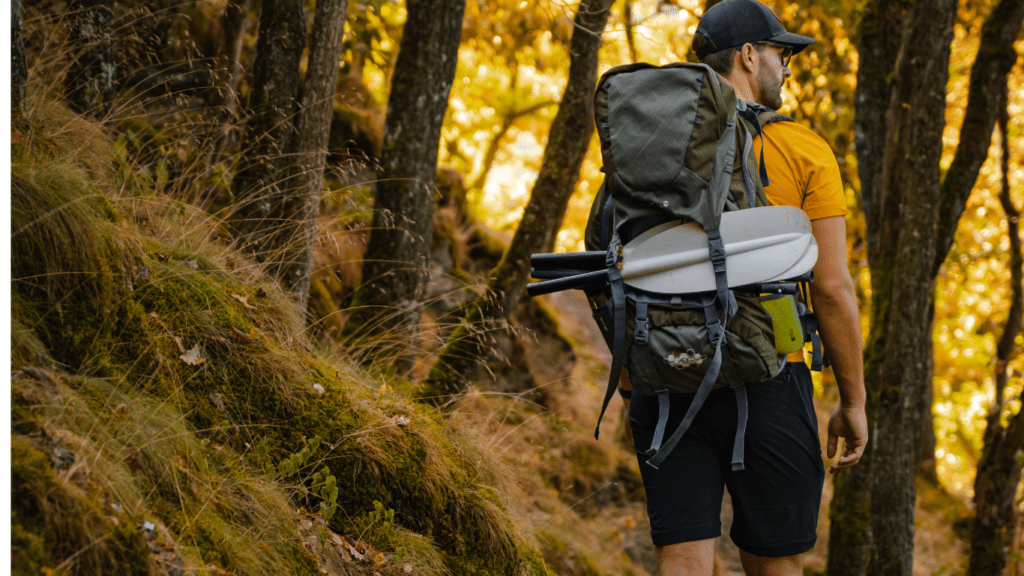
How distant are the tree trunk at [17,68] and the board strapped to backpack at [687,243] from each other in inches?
105

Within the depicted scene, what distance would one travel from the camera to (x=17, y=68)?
320 centimetres

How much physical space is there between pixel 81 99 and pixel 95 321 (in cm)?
276

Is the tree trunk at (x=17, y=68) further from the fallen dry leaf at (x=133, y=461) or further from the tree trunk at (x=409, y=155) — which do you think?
the tree trunk at (x=409, y=155)

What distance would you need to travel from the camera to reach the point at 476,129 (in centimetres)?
1850

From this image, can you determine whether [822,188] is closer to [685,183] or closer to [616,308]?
[685,183]

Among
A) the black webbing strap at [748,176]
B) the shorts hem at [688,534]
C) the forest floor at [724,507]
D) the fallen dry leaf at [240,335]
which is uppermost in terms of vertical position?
the black webbing strap at [748,176]

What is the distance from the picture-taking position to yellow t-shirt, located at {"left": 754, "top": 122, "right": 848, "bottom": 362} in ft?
7.77

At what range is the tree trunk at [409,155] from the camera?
5.27m

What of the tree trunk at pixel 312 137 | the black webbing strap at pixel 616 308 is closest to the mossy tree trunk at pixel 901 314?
the black webbing strap at pixel 616 308

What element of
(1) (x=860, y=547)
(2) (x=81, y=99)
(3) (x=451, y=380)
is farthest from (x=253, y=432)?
(1) (x=860, y=547)

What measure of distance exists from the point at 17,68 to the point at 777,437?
3.60 metres

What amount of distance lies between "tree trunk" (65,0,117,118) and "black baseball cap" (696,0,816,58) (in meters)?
3.96

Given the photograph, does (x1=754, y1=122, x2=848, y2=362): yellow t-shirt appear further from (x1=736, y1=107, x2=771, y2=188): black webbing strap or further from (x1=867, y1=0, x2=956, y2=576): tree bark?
(x1=867, y1=0, x2=956, y2=576): tree bark

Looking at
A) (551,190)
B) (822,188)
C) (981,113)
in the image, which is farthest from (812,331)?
(981,113)
